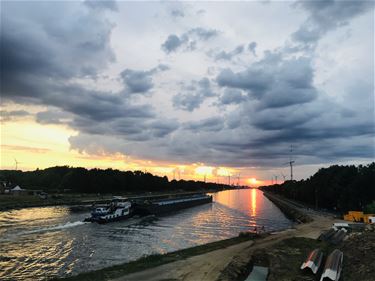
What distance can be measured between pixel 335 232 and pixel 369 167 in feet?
209

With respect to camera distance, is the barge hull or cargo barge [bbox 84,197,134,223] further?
the barge hull

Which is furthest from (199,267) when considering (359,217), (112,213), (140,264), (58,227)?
(359,217)

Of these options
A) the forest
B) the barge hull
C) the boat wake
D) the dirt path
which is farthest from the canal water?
the forest

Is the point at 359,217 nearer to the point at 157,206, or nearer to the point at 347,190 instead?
the point at 347,190

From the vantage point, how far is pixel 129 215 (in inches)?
3693

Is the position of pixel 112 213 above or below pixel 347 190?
below

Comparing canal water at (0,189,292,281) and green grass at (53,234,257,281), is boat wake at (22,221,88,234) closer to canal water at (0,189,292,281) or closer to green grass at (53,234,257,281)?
canal water at (0,189,292,281)

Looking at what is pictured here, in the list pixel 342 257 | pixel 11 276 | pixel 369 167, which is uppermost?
pixel 369 167

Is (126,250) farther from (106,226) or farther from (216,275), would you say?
(106,226)

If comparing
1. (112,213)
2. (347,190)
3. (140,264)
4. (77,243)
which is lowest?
→ (77,243)

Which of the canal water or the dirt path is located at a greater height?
the dirt path

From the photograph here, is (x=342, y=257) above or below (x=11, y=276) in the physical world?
above

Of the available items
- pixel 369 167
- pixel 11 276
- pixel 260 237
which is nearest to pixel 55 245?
pixel 11 276

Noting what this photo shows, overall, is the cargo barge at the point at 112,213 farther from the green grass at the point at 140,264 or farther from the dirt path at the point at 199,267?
the dirt path at the point at 199,267
